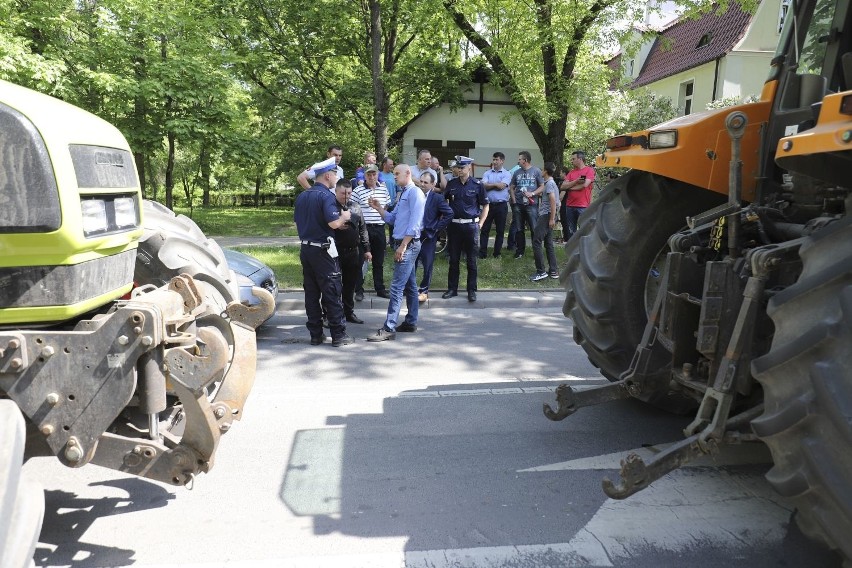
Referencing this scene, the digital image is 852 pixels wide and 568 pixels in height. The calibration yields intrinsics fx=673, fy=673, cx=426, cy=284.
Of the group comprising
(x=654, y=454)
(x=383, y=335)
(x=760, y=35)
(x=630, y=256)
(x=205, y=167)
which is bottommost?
(x=383, y=335)

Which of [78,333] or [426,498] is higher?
[78,333]

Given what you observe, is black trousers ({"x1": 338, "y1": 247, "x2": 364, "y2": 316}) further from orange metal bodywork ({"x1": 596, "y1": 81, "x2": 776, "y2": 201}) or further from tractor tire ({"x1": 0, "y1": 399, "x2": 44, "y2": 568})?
tractor tire ({"x1": 0, "y1": 399, "x2": 44, "y2": 568})

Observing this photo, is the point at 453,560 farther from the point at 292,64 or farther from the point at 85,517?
the point at 292,64

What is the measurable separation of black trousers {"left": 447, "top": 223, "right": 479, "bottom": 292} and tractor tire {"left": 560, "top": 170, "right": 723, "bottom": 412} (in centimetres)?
505

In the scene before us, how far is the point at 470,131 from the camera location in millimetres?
24391

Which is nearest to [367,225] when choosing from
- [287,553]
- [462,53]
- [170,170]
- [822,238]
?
[287,553]

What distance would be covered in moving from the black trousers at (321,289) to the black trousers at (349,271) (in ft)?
2.55

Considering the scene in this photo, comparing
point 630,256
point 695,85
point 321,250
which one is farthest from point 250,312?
point 695,85

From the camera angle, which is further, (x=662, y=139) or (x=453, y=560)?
(x=662, y=139)

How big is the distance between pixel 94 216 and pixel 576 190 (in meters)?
10.6

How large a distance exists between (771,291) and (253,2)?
64.9 ft

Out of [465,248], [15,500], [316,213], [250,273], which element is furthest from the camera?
[465,248]

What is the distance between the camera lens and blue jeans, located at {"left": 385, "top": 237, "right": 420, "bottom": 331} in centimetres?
746

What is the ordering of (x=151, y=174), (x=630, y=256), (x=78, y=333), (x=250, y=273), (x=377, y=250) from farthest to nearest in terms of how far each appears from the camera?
(x=151, y=174) → (x=377, y=250) → (x=250, y=273) → (x=630, y=256) → (x=78, y=333)
